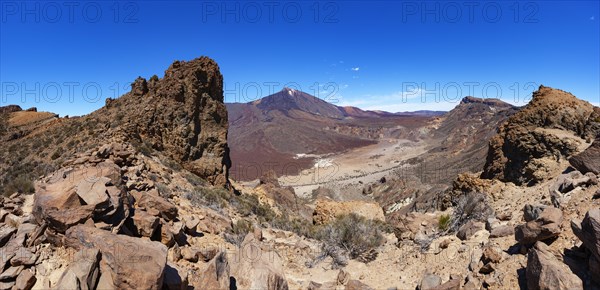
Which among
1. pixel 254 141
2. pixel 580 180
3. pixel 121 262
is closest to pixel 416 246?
pixel 580 180

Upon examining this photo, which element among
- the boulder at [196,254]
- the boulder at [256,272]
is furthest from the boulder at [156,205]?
the boulder at [256,272]

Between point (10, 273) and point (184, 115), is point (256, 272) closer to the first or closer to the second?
point (10, 273)

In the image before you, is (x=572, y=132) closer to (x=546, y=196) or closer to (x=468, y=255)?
(x=546, y=196)

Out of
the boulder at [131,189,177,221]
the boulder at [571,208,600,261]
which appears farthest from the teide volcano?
the boulder at [571,208,600,261]

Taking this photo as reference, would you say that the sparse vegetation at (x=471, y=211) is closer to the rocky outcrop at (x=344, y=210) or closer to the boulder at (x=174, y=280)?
the rocky outcrop at (x=344, y=210)

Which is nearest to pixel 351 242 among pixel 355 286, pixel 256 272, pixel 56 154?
pixel 355 286

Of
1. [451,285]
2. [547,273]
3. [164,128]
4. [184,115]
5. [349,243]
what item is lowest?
[349,243]

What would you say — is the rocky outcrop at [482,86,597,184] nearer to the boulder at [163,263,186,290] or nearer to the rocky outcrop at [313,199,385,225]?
the rocky outcrop at [313,199,385,225]
